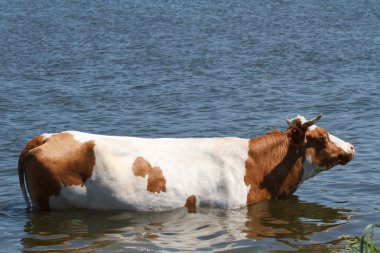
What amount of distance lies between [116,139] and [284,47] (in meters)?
16.4

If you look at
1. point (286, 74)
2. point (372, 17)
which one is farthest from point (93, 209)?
point (372, 17)

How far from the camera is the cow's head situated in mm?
12398

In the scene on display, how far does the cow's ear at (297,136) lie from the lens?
40.1 ft

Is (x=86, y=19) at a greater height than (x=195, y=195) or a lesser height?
greater

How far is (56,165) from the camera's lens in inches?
433

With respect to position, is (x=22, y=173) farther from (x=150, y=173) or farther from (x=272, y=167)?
(x=272, y=167)

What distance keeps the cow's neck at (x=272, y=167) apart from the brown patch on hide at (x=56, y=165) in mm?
2188

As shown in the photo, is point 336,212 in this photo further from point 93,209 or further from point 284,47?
point 284,47

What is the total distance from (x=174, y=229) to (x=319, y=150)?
8.40ft

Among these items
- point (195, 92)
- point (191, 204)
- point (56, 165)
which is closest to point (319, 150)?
point (191, 204)

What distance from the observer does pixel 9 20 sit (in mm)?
34375

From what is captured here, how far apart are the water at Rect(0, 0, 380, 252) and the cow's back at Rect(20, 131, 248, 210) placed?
21 cm

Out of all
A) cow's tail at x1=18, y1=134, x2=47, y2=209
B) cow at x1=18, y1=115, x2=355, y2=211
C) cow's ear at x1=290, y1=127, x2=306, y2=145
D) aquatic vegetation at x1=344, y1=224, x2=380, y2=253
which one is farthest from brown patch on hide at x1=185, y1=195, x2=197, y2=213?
aquatic vegetation at x1=344, y1=224, x2=380, y2=253

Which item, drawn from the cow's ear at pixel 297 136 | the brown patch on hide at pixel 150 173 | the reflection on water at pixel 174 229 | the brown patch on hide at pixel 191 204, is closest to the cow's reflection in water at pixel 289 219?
the reflection on water at pixel 174 229
